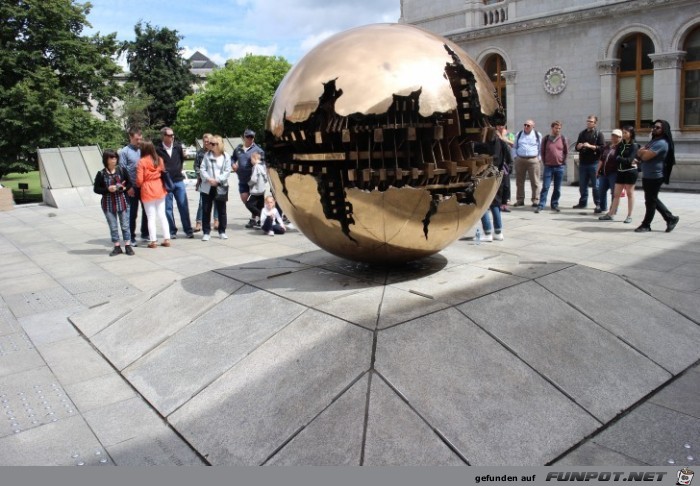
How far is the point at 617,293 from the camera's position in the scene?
5191mm

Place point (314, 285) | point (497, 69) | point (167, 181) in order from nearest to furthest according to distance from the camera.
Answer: point (314, 285) → point (167, 181) → point (497, 69)

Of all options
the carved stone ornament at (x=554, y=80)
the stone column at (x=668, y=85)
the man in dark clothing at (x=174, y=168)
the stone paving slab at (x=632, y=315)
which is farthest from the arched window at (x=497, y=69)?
the stone paving slab at (x=632, y=315)

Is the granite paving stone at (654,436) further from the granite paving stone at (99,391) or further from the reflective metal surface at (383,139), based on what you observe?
the granite paving stone at (99,391)

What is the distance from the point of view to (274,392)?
372cm

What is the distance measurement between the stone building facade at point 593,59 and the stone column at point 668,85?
29 mm

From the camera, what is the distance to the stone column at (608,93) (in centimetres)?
1992

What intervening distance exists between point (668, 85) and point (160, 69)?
50764 mm

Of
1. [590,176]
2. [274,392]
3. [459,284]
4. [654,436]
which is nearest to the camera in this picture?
[654,436]

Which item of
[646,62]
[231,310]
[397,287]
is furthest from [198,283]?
[646,62]

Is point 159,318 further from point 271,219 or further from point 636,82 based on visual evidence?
point 636,82

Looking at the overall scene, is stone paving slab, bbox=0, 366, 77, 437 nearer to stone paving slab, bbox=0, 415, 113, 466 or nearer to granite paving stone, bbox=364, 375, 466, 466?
stone paving slab, bbox=0, 415, 113, 466

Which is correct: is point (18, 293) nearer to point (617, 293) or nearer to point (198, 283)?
point (198, 283)

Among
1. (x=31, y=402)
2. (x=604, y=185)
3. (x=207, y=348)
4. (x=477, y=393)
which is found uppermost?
(x=604, y=185)

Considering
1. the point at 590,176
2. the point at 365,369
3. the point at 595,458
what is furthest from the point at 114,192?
the point at 590,176
